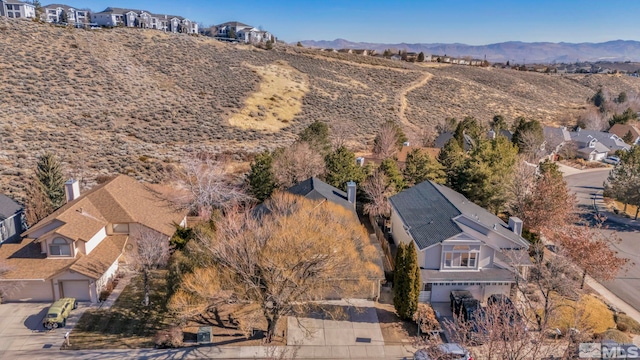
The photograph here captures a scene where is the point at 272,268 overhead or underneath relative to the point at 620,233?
overhead

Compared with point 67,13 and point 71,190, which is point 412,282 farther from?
point 67,13

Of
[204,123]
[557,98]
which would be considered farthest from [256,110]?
[557,98]

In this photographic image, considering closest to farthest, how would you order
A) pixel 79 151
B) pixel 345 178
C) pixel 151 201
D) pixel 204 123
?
1. pixel 151 201
2. pixel 345 178
3. pixel 79 151
4. pixel 204 123

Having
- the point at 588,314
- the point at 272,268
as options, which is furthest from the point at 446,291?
the point at 272,268

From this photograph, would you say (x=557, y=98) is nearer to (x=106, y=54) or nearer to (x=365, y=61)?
(x=365, y=61)

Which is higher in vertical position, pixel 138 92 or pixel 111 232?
A: pixel 138 92

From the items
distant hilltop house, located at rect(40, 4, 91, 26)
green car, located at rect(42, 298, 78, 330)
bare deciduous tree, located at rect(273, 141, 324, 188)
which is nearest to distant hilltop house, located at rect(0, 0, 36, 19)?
distant hilltop house, located at rect(40, 4, 91, 26)

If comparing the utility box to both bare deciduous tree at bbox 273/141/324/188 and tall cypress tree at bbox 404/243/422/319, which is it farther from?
bare deciduous tree at bbox 273/141/324/188
